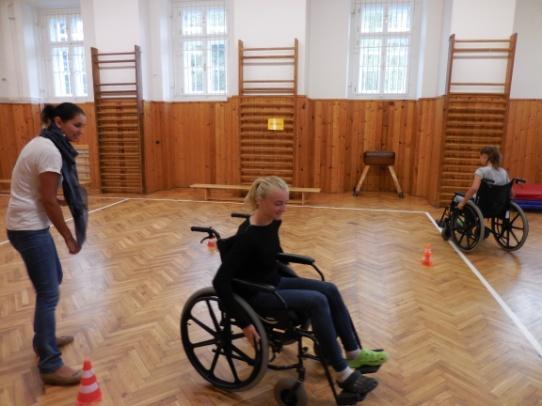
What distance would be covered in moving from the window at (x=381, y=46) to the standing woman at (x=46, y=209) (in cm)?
630

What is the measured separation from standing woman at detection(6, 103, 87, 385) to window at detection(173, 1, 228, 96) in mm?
5999

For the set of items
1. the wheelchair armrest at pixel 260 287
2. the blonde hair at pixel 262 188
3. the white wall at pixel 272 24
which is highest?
the white wall at pixel 272 24

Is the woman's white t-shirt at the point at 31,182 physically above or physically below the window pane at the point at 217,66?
below

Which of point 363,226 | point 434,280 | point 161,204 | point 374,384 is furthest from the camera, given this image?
point 161,204

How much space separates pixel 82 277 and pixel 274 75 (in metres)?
4.58

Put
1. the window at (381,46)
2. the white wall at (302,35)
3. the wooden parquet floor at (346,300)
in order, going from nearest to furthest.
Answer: the wooden parquet floor at (346,300), the white wall at (302,35), the window at (381,46)

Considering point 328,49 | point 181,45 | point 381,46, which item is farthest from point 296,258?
point 181,45

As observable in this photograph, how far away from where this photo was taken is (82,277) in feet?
10.8

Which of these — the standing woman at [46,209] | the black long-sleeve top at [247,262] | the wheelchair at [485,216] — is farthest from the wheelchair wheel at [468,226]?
the standing woman at [46,209]

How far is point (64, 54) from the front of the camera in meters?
7.84

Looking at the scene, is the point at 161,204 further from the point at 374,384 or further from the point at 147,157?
the point at 374,384

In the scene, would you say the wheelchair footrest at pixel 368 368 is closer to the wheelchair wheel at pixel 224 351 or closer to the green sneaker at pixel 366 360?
the green sneaker at pixel 366 360

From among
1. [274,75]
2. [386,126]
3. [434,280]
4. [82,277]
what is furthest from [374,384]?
[386,126]

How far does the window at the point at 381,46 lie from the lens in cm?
704
